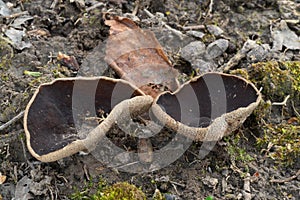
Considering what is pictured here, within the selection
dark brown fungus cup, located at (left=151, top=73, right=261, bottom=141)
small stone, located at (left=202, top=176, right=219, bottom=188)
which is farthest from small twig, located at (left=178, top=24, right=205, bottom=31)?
small stone, located at (left=202, top=176, right=219, bottom=188)

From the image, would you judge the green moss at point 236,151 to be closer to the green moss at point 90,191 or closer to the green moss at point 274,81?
the green moss at point 274,81

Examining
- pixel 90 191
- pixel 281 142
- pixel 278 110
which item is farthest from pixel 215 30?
pixel 90 191

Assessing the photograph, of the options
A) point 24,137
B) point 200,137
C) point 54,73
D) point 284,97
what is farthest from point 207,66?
point 24,137

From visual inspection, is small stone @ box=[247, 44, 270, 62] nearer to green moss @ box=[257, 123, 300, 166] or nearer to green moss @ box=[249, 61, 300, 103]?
green moss @ box=[249, 61, 300, 103]

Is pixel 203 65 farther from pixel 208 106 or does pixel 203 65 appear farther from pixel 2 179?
pixel 2 179

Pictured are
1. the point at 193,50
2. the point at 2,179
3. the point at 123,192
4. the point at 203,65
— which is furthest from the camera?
the point at 193,50
